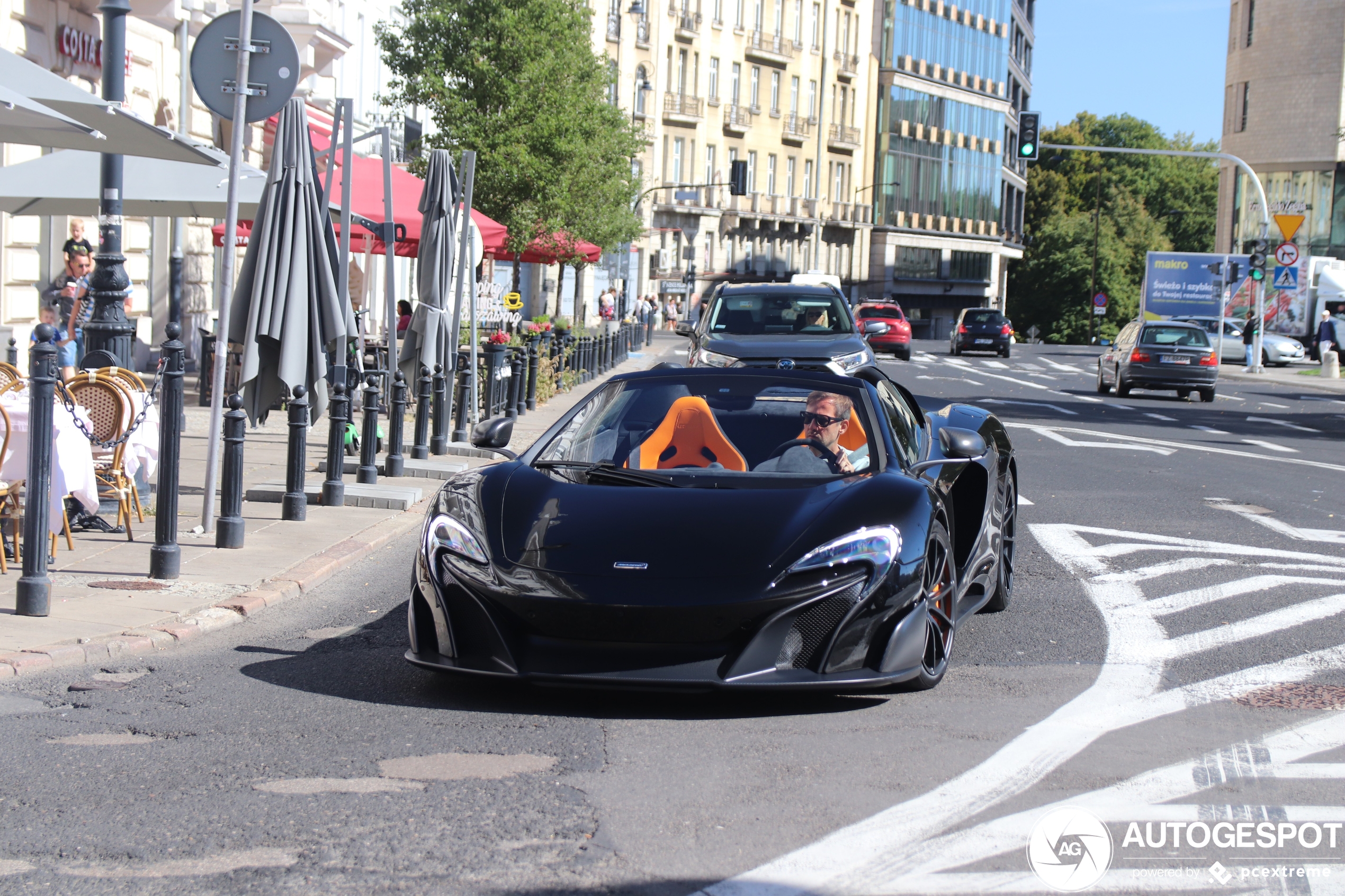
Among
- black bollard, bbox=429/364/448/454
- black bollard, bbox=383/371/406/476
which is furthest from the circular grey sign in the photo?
black bollard, bbox=429/364/448/454

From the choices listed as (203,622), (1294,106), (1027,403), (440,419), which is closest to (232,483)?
(203,622)

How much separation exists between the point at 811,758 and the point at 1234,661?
259 cm

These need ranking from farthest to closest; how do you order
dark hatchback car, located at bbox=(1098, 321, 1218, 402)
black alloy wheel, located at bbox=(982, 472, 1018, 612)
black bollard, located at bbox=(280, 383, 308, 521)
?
dark hatchback car, located at bbox=(1098, 321, 1218, 402) → black bollard, located at bbox=(280, 383, 308, 521) → black alloy wheel, located at bbox=(982, 472, 1018, 612)

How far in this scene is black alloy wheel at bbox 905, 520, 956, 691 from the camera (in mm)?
5684

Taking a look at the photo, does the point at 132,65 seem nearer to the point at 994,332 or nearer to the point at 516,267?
the point at 516,267

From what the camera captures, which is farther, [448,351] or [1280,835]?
[448,351]

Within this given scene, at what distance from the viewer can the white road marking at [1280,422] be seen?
2323 cm

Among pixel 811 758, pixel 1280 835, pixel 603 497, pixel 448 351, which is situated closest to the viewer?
pixel 1280 835

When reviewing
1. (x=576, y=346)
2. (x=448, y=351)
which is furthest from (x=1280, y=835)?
(x=576, y=346)

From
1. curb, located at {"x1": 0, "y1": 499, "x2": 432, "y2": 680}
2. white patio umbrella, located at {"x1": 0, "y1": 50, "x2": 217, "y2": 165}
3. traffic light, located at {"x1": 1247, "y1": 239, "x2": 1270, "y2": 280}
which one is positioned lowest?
curb, located at {"x1": 0, "y1": 499, "x2": 432, "y2": 680}

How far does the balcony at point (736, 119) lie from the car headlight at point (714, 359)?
68.7m

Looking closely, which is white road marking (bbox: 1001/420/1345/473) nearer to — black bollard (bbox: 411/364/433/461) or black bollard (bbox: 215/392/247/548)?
black bollard (bbox: 411/364/433/461)

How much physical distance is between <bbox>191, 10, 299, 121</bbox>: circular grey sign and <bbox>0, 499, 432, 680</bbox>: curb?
2607mm

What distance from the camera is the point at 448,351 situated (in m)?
15.6
